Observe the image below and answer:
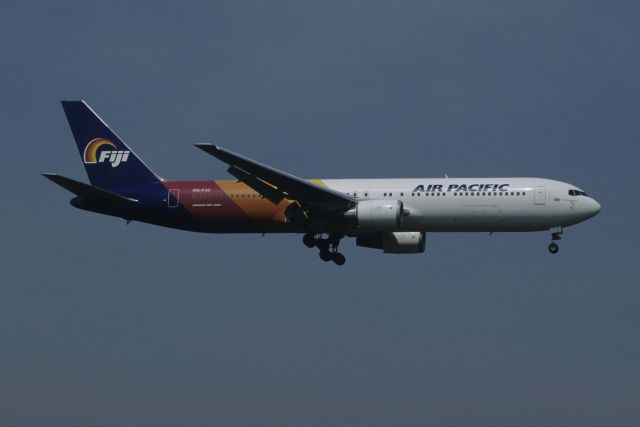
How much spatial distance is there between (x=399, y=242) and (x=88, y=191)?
16.6m

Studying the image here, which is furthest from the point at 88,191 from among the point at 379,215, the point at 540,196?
the point at 540,196

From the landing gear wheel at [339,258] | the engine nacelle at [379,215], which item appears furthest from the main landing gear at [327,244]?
the engine nacelle at [379,215]

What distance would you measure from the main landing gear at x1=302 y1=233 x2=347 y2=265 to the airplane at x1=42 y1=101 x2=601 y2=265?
0.05 m

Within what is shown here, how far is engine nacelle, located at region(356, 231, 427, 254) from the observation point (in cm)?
5822

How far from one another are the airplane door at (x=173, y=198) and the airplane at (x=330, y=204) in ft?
0.05

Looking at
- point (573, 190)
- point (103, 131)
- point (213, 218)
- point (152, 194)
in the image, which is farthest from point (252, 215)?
point (573, 190)

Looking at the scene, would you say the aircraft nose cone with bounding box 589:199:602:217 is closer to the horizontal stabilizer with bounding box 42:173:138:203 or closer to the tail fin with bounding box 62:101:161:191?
the tail fin with bounding box 62:101:161:191

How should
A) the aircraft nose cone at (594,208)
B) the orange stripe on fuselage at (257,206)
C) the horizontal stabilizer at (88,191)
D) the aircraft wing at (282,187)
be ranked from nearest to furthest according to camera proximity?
1. the aircraft wing at (282,187)
2. the aircraft nose cone at (594,208)
3. the horizontal stabilizer at (88,191)
4. the orange stripe on fuselage at (257,206)

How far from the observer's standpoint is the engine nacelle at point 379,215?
53.3 meters

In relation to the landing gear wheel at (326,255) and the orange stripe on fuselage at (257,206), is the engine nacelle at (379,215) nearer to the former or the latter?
the orange stripe on fuselage at (257,206)

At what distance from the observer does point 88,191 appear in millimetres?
56875

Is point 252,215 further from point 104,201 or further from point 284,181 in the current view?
point 104,201

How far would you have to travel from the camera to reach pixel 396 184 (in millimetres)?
55656

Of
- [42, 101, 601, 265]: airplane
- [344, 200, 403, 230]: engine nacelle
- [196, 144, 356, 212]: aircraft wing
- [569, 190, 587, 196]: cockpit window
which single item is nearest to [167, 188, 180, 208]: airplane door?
[42, 101, 601, 265]: airplane
